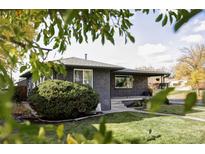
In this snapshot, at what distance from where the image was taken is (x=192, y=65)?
13.0 feet

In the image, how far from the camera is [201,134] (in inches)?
152

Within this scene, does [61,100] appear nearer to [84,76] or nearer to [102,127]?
[84,76]

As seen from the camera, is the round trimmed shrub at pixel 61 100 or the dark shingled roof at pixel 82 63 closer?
the round trimmed shrub at pixel 61 100

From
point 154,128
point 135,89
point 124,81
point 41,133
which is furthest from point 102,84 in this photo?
point 41,133

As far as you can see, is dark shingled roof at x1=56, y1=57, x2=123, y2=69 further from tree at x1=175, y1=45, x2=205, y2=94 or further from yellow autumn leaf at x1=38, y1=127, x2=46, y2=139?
yellow autumn leaf at x1=38, y1=127, x2=46, y2=139

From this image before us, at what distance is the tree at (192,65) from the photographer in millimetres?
3844

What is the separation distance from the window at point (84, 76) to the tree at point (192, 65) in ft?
9.16

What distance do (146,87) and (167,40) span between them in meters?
4.90

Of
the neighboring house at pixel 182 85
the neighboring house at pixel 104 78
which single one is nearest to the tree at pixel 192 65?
the neighboring house at pixel 182 85

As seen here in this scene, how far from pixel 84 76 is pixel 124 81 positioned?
6.98 feet

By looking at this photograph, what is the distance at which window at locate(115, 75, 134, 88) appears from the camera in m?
8.20

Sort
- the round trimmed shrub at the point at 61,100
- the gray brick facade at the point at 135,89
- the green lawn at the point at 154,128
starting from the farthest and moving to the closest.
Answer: the gray brick facade at the point at 135,89 → the round trimmed shrub at the point at 61,100 → the green lawn at the point at 154,128

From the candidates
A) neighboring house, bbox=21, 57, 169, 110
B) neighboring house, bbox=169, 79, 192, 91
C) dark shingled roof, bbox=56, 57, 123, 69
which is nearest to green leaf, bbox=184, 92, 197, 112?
neighboring house, bbox=169, 79, 192, 91

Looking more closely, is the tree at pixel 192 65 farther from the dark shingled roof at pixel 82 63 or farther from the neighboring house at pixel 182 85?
the dark shingled roof at pixel 82 63
